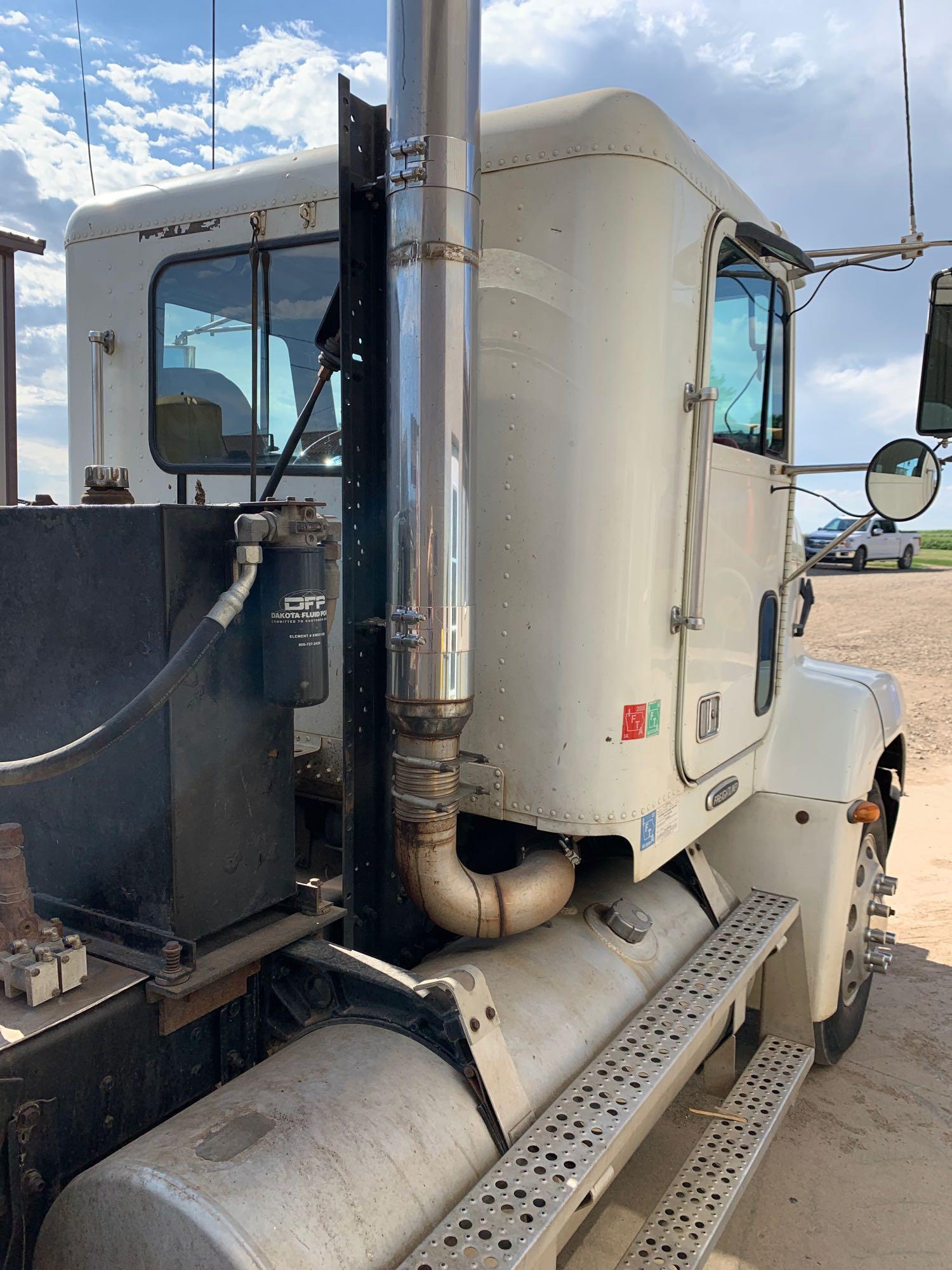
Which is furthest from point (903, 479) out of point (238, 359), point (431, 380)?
point (238, 359)

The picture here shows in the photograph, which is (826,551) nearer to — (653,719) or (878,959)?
(653,719)

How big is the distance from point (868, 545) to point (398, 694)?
26853mm

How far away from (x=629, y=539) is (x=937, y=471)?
48.9 inches

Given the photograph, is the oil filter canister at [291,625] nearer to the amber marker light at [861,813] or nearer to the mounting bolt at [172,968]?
the mounting bolt at [172,968]

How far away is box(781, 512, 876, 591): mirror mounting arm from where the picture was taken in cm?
307

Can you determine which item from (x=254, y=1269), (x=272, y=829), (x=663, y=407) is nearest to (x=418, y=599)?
(x=272, y=829)

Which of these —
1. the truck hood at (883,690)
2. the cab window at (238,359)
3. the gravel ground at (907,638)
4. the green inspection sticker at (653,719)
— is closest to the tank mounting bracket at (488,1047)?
the green inspection sticker at (653,719)

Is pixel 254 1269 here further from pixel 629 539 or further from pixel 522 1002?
pixel 629 539

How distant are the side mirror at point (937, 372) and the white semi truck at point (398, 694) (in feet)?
0.11

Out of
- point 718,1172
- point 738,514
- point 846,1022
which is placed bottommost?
point 846,1022

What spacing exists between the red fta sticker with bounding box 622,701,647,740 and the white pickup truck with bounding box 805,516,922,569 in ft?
77.8

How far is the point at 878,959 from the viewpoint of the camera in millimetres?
3902

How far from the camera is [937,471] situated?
299 centimetres

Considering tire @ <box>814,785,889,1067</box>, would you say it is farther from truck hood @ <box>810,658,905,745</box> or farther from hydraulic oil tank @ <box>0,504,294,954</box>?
hydraulic oil tank @ <box>0,504,294,954</box>
